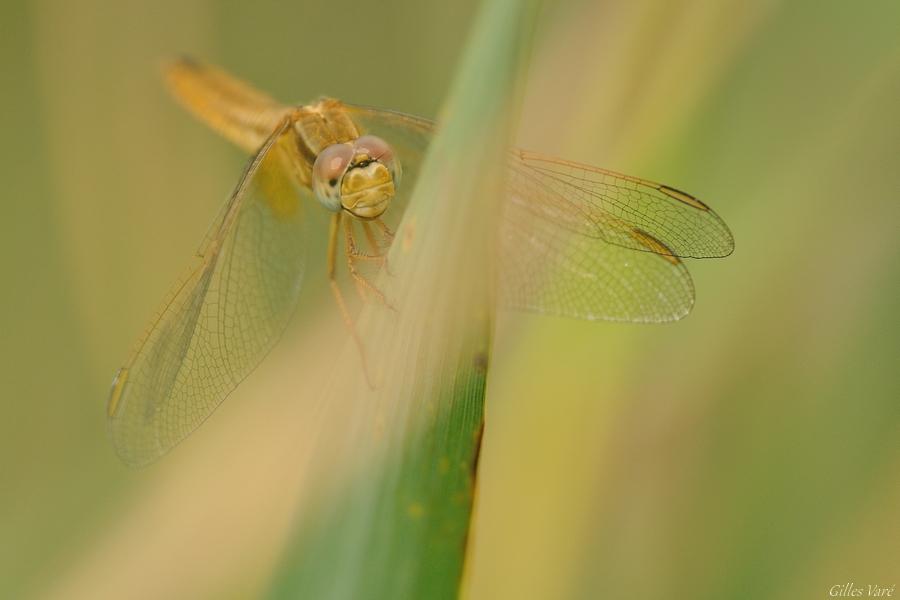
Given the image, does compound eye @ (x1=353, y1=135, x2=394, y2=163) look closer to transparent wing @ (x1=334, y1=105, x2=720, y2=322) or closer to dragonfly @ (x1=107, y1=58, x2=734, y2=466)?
dragonfly @ (x1=107, y1=58, x2=734, y2=466)

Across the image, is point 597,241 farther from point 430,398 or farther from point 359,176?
point 430,398

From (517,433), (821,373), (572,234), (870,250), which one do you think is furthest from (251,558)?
(870,250)

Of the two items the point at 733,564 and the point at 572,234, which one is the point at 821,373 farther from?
the point at 572,234

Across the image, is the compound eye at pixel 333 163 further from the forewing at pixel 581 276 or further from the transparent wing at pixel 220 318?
the forewing at pixel 581 276
